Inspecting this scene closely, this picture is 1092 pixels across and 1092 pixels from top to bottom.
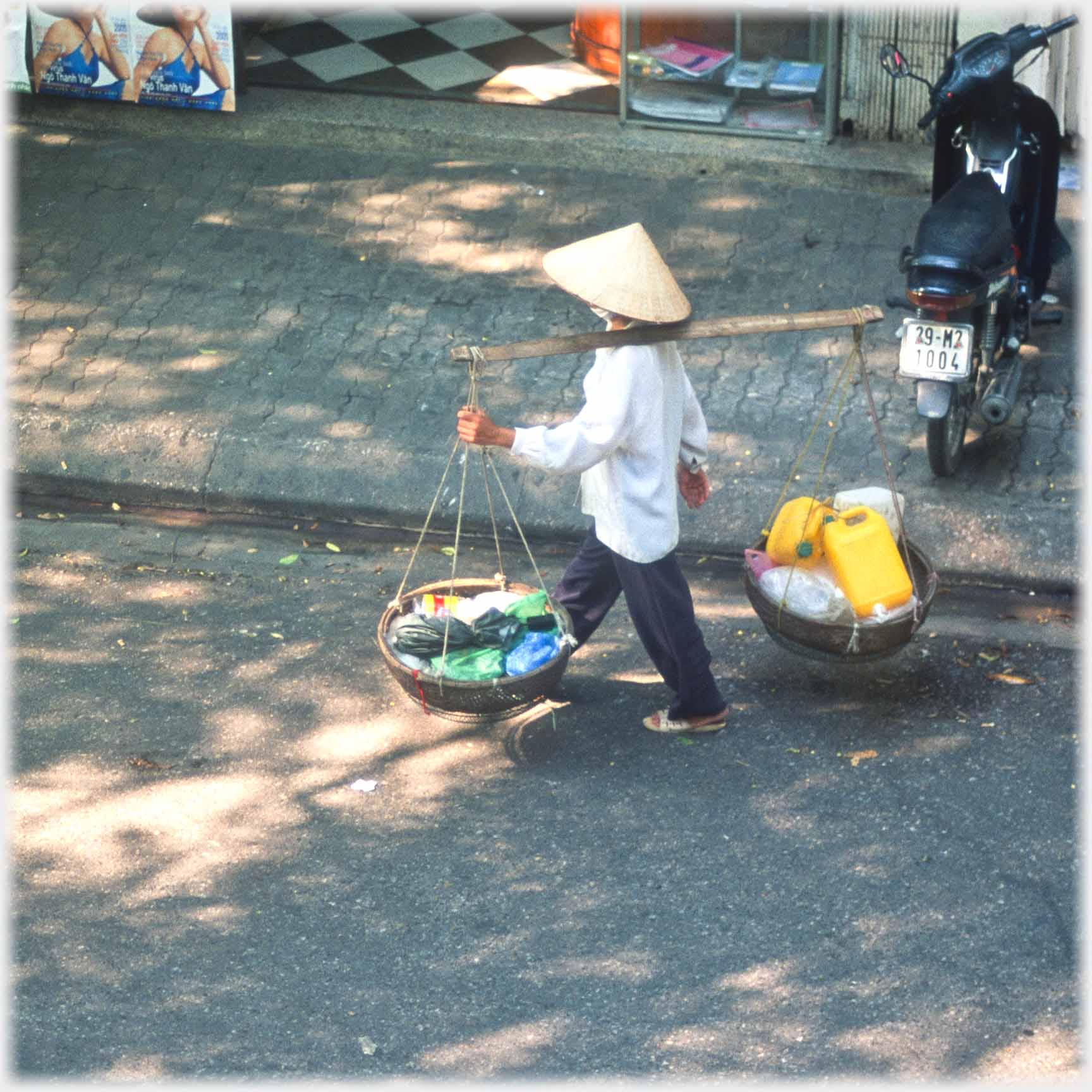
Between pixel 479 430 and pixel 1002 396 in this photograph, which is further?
pixel 1002 396

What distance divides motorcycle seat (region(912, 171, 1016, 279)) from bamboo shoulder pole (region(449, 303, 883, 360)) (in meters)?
1.15

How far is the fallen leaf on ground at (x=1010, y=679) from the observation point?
17.8 ft

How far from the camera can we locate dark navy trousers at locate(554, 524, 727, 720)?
16.4ft

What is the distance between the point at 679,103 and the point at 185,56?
8.65ft

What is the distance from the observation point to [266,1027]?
13.7ft

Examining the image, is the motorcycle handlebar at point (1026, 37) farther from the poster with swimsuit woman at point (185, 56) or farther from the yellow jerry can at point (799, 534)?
the poster with swimsuit woman at point (185, 56)

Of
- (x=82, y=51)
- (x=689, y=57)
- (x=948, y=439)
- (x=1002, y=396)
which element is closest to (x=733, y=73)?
(x=689, y=57)

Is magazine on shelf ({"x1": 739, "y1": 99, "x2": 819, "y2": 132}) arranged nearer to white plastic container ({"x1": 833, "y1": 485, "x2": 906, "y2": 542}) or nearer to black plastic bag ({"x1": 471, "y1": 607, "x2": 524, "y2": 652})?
white plastic container ({"x1": 833, "y1": 485, "x2": 906, "y2": 542})

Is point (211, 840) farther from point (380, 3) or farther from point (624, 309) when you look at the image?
point (380, 3)

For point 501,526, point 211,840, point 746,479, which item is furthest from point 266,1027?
point 746,479

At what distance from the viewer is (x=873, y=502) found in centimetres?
558

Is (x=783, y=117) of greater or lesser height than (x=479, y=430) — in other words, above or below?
above

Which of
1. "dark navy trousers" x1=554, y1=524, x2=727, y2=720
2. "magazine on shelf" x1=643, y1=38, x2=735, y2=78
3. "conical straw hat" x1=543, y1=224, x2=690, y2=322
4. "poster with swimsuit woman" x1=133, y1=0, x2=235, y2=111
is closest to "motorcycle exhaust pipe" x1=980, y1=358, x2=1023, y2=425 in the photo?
"dark navy trousers" x1=554, y1=524, x2=727, y2=720

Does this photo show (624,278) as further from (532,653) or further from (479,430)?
(532,653)
